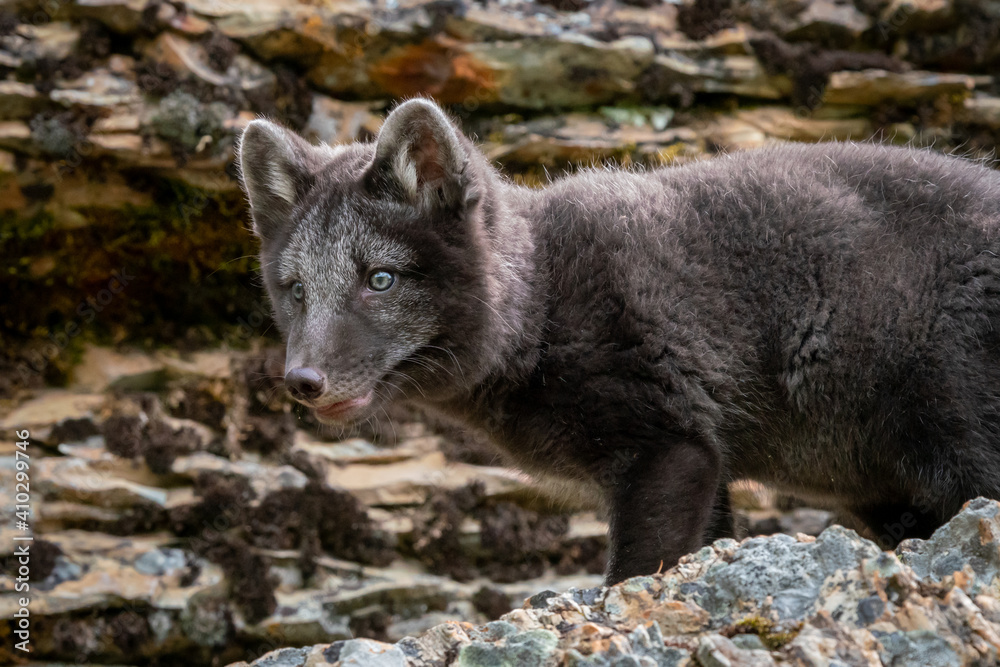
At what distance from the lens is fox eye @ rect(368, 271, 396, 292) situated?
14.7 feet

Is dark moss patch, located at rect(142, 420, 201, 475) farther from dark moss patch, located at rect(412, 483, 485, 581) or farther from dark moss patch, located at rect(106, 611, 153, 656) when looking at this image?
dark moss patch, located at rect(412, 483, 485, 581)

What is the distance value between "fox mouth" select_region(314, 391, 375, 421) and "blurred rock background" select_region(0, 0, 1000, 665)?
101 inches

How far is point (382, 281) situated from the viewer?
14.8 ft

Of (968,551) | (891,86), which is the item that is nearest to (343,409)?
(968,551)

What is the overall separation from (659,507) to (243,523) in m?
4.24

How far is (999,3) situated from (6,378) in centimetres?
1015

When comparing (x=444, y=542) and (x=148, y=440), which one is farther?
(x=444, y=542)

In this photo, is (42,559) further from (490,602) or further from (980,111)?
(980,111)

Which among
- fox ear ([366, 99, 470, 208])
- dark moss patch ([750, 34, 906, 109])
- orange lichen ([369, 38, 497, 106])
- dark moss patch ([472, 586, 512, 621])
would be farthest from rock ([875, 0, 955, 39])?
dark moss patch ([472, 586, 512, 621])

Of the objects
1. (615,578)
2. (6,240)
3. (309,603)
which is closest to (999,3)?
(615,578)

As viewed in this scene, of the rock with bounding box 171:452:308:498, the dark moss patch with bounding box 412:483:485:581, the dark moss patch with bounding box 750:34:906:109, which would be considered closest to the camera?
the rock with bounding box 171:452:308:498

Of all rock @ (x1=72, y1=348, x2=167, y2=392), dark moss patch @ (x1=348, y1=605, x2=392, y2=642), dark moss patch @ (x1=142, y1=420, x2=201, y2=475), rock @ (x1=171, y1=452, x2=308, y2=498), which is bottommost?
dark moss patch @ (x1=348, y1=605, x2=392, y2=642)

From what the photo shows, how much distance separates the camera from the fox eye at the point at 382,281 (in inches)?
177

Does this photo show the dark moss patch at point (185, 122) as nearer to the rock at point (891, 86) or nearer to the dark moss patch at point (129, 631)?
the dark moss patch at point (129, 631)
